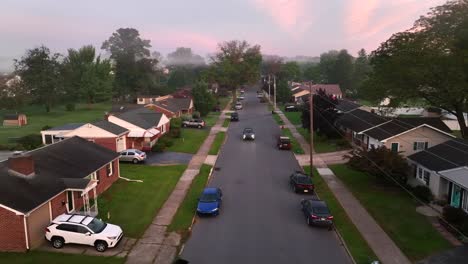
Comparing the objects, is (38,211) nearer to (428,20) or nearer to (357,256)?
(357,256)

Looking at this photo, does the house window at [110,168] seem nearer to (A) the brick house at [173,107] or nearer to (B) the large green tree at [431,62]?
(B) the large green tree at [431,62]

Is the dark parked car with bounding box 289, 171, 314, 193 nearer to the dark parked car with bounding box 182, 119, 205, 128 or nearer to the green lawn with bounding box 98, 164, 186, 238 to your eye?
the green lawn with bounding box 98, 164, 186, 238

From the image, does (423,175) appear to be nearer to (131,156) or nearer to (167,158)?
(167,158)

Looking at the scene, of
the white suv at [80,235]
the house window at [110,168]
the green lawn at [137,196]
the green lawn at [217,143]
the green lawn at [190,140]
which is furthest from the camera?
the green lawn at [190,140]

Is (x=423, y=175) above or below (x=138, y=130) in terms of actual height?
below

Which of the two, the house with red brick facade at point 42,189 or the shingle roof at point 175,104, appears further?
the shingle roof at point 175,104

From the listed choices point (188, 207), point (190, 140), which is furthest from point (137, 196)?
point (190, 140)

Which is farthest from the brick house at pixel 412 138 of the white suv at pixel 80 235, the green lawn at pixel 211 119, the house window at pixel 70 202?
the green lawn at pixel 211 119
